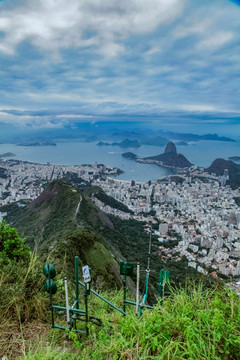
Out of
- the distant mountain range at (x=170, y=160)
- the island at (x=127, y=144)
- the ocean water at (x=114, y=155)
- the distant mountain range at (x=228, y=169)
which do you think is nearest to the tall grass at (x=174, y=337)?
the ocean water at (x=114, y=155)

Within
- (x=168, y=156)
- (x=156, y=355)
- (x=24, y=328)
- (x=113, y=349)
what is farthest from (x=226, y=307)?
(x=168, y=156)

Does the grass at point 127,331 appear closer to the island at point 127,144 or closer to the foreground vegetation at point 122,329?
the foreground vegetation at point 122,329

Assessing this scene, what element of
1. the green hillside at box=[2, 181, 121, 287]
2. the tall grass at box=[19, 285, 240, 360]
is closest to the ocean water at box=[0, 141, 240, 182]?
the green hillside at box=[2, 181, 121, 287]

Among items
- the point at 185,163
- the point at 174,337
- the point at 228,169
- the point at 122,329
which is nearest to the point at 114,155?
the point at 185,163

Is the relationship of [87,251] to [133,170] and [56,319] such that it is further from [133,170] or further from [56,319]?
[133,170]

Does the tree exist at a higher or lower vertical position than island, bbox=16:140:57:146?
lower

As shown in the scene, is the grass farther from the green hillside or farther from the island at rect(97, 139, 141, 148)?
the island at rect(97, 139, 141, 148)
